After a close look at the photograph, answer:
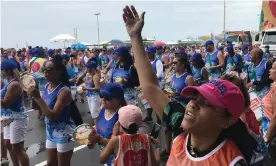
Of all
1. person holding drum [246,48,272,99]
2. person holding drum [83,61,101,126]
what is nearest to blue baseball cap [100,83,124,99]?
person holding drum [246,48,272,99]

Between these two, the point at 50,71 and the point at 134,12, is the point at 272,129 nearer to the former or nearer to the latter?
the point at 134,12

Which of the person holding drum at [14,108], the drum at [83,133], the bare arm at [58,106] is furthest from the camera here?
the person holding drum at [14,108]

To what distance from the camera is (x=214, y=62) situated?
9.91 m

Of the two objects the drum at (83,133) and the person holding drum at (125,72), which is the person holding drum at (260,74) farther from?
the drum at (83,133)

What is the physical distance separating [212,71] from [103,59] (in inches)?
442

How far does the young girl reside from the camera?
298cm

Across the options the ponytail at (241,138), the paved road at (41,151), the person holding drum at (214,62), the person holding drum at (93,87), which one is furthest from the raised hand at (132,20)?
the person holding drum at (214,62)

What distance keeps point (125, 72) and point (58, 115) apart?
8.60ft

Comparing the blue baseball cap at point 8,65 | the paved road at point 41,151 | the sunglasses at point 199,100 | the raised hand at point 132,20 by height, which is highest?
the raised hand at point 132,20

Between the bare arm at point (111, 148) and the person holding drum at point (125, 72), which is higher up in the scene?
the person holding drum at point (125, 72)

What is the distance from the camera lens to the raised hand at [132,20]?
2213mm

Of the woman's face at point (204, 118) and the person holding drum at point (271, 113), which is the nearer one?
the woman's face at point (204, 118)

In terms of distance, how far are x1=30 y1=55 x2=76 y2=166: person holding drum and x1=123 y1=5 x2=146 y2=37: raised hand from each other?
1964mm

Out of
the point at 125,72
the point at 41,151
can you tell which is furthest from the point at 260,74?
the point at 41,151
